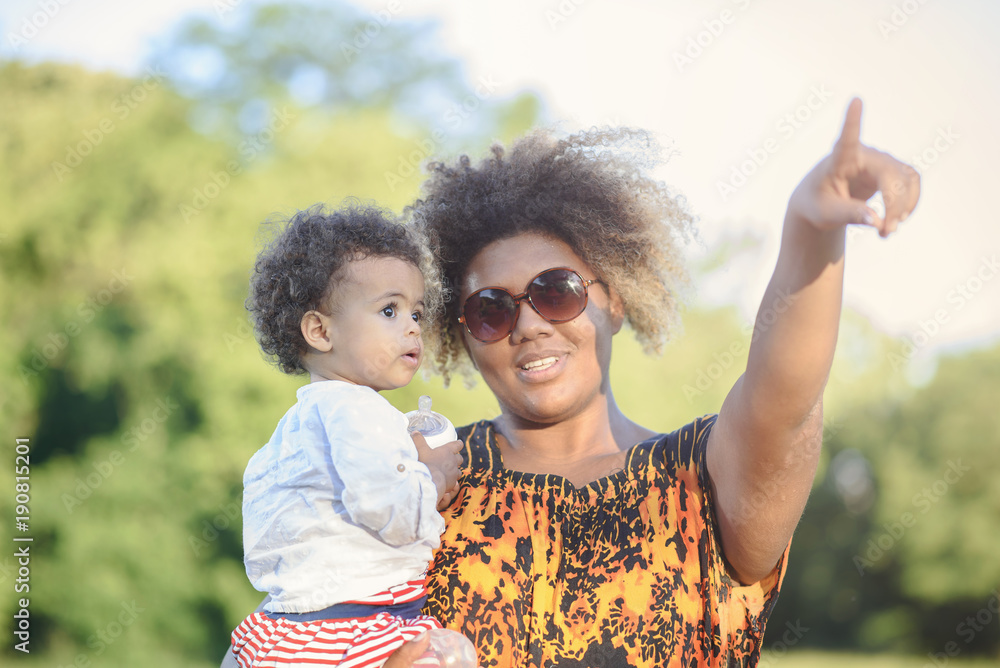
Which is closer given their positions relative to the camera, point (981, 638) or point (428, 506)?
point (428, 506)

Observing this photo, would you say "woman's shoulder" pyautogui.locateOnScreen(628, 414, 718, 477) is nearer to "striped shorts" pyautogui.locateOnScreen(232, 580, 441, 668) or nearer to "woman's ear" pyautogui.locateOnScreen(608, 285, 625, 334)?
"woman's ear" pyautogui.locateOnScreen(608, 285, 625, 334)

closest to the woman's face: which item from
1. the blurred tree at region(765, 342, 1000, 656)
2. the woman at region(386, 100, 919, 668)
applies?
the woman at region(386, 100, 919, 668)

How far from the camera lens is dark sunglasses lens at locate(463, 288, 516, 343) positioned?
276 cm

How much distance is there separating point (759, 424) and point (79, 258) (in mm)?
13069

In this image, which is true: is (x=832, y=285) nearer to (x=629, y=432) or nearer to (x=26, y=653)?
(x=629, y=432)

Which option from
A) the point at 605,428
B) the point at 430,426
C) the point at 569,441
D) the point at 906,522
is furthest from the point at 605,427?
the point at 906,522

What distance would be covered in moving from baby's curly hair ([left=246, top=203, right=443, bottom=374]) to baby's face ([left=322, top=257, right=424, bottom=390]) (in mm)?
49

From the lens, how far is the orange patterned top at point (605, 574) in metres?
2.19

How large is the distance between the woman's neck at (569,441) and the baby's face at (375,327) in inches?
26.4

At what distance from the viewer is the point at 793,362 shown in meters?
1.86

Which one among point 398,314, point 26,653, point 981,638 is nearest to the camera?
point 398,314

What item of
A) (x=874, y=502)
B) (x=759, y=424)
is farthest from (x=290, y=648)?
(x=874, y=502)

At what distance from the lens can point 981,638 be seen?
17469 millimetres

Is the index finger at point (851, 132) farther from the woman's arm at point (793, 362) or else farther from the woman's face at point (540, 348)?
the woman's face at point (540, 348)
